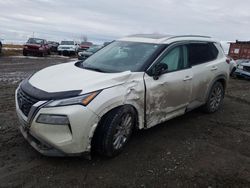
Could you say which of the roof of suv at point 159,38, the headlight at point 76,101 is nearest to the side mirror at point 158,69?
the roof of suv at point 159,38

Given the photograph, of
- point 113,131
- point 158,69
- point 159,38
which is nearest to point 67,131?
point 113,131

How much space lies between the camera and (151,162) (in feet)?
12.8

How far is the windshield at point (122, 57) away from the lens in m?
4.42

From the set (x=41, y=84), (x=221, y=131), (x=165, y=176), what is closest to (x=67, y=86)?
(x=41, y=84)

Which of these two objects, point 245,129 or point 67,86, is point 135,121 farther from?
point 245,129

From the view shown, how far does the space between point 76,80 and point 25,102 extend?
733 millimetres

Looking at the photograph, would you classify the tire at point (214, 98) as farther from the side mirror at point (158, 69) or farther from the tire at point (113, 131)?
the tire at point (113, 131)

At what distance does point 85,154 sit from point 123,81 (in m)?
1.13

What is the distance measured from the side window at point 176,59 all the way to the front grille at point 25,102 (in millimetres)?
2142

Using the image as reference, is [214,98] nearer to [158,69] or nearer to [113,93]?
[158,69]

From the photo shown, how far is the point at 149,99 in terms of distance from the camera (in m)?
4.25

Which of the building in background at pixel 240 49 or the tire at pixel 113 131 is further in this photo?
the building in background at pixel 240 49

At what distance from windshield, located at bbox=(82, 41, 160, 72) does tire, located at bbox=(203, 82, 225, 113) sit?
6.92ft

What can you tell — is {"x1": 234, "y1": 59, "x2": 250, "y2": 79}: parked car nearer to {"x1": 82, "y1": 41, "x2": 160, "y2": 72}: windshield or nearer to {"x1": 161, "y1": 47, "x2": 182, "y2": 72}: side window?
{"x1": 161, "y1": 47, "x2": 182, "y2": 72}: side window
